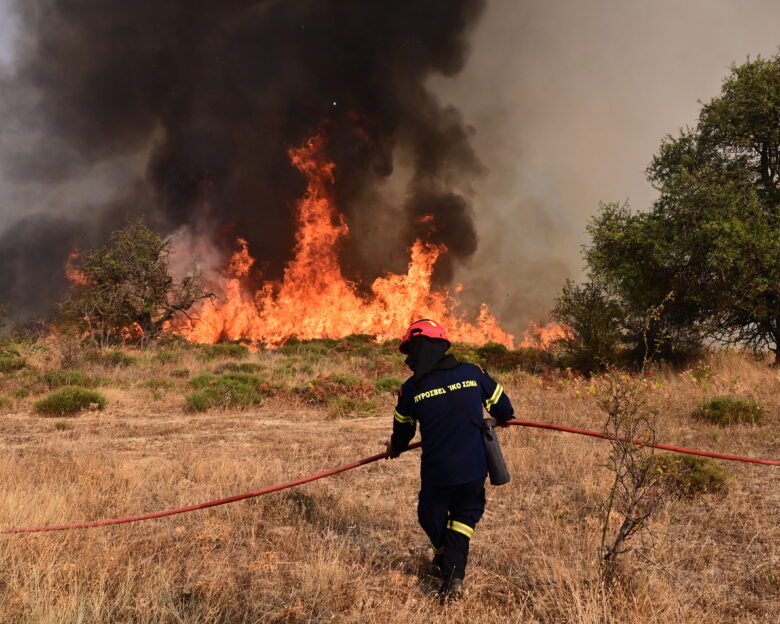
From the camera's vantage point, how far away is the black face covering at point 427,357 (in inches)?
141

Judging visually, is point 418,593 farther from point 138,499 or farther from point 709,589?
point 138,499

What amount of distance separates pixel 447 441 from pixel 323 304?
119ft

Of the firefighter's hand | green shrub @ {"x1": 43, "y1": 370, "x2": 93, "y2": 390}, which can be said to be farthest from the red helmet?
green shrub @ {"x1": 43, "y1": 370, "x2": 93, "y2": 390}

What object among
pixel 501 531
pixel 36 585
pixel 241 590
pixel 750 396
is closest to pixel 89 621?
pixel 36 585

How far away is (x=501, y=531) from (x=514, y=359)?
48.1 feet

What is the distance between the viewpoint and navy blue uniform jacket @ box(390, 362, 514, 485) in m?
3.51

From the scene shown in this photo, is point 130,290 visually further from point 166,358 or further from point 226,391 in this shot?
point 226,391

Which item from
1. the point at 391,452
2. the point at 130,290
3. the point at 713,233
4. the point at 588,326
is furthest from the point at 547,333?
the point at 130,290

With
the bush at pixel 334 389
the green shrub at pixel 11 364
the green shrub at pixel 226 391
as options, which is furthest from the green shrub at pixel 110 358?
the bush at pixel 334 389

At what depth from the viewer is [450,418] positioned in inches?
139

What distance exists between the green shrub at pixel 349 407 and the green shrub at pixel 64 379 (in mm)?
7226

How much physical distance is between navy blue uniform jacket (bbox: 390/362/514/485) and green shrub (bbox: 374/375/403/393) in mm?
10100

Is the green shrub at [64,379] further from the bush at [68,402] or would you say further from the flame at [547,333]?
the flame at [547,333]

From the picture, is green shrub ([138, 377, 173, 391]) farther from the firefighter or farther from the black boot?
the black boot
